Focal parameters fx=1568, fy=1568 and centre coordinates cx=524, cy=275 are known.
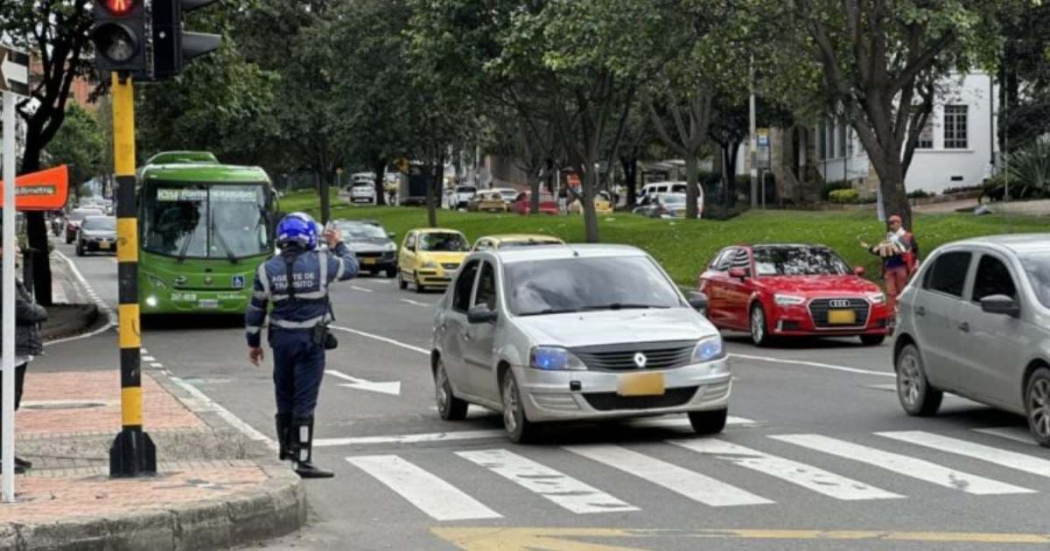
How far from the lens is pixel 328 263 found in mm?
10844

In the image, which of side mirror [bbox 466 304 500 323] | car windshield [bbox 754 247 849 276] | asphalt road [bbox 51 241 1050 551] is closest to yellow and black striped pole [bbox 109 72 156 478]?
asphalt road [bbox 51 241 1050 551]

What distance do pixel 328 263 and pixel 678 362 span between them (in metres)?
3.07

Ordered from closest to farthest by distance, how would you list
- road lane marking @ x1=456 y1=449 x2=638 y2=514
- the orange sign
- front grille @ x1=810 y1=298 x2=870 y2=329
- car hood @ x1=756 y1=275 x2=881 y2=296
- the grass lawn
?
1. the orange sign
2. road lane marking @ x1=456 y1=449 x2=638 y2=514
3. front grille @ x1=810 y1=298 x2=870 y2=329
4. car hood @ x1=756 y1=275 x2=881 y2=296
5. the grass lawn

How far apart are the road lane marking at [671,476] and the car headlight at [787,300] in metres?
10.0

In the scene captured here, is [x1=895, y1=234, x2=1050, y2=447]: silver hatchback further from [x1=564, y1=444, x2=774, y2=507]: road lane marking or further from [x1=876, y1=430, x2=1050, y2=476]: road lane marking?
[x1=564, y1=444, x2=774, y2=507]: road lane marking

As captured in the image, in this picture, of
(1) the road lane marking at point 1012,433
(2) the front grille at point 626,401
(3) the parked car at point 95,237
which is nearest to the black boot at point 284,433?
(2) the front grille at point 626,401

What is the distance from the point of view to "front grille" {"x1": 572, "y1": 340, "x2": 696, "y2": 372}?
40.0 feet

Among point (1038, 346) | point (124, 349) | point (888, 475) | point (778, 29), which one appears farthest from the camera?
point (778, 29)

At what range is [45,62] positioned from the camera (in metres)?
31.3

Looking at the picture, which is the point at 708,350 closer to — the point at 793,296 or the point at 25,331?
the point at 25,331

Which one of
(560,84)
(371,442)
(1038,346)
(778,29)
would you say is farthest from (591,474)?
(560,84)

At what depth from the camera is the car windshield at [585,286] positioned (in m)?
13.3

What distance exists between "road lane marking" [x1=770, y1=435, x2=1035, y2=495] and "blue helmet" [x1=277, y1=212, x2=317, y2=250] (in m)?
4.18

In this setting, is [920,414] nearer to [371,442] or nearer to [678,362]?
[678,362]
